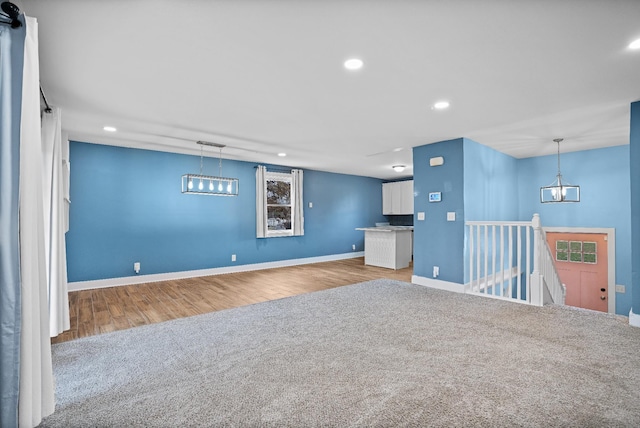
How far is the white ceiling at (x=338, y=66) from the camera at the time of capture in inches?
70.1

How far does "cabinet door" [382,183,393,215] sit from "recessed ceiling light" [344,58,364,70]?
23.0ft

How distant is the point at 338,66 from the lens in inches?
94.7

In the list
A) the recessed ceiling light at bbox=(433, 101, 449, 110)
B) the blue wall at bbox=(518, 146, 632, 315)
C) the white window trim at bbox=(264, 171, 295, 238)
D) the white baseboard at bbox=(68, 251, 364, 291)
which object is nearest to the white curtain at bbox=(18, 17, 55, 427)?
the recessed ceiling light at bbox=(433, 101, 449, 110)

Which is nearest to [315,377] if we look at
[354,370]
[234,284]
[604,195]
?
[354,370]

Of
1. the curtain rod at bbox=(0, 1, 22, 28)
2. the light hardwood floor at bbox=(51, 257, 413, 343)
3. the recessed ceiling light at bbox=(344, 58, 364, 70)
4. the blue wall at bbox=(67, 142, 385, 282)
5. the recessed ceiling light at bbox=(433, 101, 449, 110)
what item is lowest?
the light hardwood floor at bbox=(51, 257, 413, 343)

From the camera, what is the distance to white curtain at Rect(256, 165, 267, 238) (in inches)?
261

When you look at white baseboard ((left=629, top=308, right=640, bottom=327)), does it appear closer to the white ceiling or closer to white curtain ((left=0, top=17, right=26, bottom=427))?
the white ceiling

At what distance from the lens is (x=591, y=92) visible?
9.52 feet

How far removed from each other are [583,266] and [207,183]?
25.3 feet

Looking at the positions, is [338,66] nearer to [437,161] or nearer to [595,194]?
[437,161]

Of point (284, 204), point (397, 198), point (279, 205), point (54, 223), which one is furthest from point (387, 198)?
point (54, 223)

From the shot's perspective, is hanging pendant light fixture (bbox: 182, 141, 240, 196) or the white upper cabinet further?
the white upper cabinet

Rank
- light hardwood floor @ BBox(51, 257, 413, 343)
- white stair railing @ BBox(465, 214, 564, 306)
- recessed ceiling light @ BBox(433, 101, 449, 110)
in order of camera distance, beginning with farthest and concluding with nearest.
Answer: white stair railing @ BBox(465, 214, 564, 306), light hardwood floor @ BBox(51, 257, 413, 343), recessed ceiling light @ BBox(433, 101, 449, 110)

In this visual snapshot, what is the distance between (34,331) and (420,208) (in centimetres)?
485
